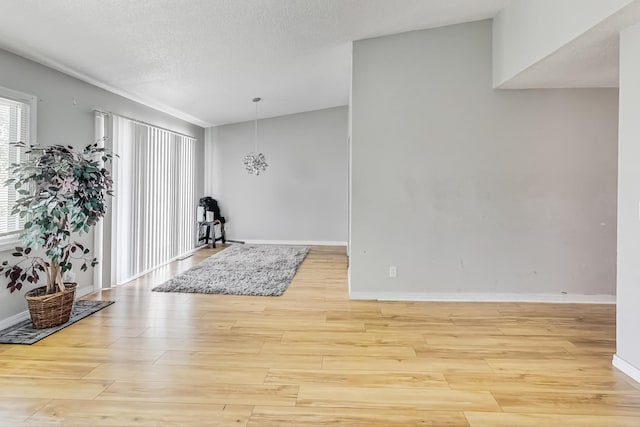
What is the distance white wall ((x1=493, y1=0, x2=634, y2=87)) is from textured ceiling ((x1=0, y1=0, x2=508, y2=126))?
0.92 ft

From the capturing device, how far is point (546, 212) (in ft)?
13.7

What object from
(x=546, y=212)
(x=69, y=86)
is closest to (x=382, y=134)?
(x=546, y=212)

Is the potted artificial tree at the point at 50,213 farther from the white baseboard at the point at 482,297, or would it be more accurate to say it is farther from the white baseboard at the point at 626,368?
the white baseboard at the point at 626,368

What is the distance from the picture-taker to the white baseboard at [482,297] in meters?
4.15

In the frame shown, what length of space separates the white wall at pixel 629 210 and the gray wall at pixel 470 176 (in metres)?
1.54

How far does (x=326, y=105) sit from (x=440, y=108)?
3.74 m

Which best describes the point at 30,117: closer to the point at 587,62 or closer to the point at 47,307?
the point at 47,307

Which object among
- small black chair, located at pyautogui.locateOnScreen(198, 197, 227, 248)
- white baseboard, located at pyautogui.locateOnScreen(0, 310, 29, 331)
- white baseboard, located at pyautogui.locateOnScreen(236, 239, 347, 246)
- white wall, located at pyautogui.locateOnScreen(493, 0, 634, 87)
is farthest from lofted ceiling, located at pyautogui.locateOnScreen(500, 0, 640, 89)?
small black chair, located at pyautogui.locateOnScreen(198, 197, 227, 248)

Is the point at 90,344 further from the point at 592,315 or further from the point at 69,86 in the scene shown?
Result: the point at 592,315

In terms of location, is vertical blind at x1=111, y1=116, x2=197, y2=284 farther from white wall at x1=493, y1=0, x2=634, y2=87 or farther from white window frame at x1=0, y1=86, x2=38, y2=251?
white wall at x1=493, y1=0, x2=634, y2=87

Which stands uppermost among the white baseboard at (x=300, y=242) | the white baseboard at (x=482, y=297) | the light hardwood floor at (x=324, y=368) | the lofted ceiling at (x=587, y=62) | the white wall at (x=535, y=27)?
the white wall at (x=535, y=27)

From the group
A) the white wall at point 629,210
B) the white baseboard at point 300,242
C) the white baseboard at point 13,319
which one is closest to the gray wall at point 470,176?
the white wall at point 629,210

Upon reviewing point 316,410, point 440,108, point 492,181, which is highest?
point 440,108

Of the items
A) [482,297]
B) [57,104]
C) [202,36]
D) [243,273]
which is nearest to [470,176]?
[482,297]
